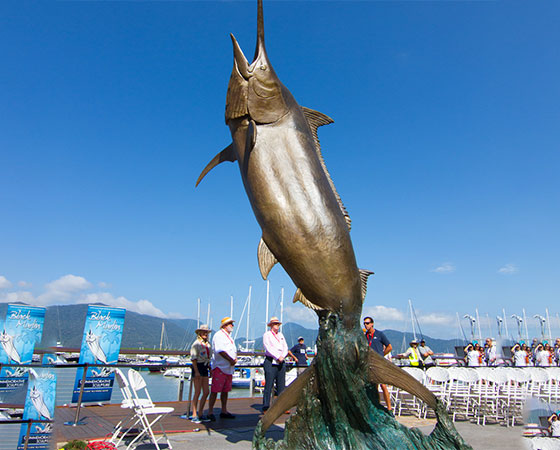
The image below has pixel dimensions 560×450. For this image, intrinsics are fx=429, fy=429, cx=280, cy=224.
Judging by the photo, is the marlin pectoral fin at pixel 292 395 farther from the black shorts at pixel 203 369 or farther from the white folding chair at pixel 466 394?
the white folding chair at pixel 466 394

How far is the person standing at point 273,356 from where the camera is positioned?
7.88 metres

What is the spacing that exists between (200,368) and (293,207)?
4.92 meters

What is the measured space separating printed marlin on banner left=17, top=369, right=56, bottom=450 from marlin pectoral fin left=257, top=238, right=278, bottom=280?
3.33 meters

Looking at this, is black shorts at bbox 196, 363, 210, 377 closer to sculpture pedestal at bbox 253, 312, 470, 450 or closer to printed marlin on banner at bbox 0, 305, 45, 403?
sculpture pedestal at bbox 253, 312, 470, 450

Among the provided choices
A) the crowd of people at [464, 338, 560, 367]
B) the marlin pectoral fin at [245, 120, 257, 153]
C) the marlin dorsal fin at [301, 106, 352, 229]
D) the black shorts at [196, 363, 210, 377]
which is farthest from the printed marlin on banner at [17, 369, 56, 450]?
the crowd of people at [464, 338, 560, 367]

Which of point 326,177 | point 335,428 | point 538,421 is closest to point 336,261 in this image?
point 326,177

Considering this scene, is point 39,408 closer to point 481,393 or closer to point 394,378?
point 394,378

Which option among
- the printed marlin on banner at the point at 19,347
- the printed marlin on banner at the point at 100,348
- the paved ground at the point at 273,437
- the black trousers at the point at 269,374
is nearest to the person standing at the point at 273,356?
the black trousers at the point at 269,374

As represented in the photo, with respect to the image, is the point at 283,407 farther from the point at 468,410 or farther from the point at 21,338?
the point at 468,410

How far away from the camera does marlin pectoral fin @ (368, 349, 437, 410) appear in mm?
4371

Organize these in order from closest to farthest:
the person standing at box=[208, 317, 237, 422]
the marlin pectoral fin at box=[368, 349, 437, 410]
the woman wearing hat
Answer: the marlin pectoral fin at box=[368, 349, 437, 410], the person standing at box=[208, 317, 237, 422], the woman wearing hat

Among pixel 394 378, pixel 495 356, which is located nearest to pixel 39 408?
pixel 394 378

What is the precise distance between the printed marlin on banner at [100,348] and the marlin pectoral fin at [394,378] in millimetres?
7156

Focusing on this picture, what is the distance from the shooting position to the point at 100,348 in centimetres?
970
